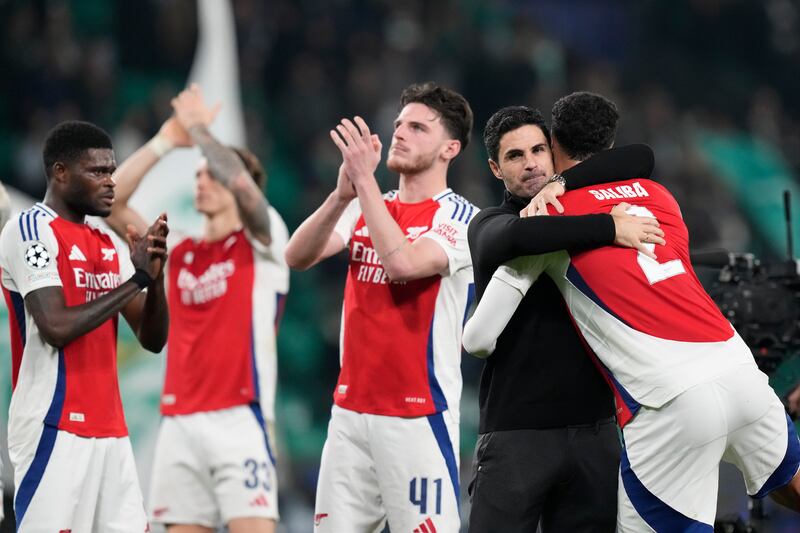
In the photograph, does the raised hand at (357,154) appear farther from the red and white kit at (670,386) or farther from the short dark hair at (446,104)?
the red and white kit at (670,386)

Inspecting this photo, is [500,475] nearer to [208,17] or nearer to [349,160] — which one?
[349,160]

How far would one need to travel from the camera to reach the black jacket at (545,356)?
3934 millimetres

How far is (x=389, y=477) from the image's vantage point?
462 centimetres

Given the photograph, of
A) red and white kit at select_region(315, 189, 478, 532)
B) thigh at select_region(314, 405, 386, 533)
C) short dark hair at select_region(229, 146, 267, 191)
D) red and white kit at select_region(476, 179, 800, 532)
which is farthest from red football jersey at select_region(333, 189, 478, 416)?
short dark hair at select_region(229, 146, 267, 191)

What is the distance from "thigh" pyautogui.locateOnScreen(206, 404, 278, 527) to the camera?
595cm

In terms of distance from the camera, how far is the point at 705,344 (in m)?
3.69

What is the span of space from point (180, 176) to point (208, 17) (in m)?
1.76

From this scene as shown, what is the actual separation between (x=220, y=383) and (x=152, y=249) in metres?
1.89

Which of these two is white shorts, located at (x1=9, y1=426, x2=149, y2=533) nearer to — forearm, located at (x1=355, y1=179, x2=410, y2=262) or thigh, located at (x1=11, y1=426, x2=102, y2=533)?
thigh, located at (x1=11, y1=426, x2=102, y2=533)

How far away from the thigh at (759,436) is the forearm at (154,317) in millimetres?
2432

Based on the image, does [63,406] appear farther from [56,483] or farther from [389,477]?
[389,477]

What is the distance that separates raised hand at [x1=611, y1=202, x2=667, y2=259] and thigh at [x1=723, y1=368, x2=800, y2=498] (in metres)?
0.55

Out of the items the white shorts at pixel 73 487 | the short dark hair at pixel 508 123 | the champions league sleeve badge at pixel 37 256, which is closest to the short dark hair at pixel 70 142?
the champions league sleeve badge at pixel 37 256

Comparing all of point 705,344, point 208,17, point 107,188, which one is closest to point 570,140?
point 705,344
